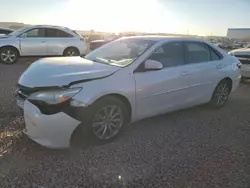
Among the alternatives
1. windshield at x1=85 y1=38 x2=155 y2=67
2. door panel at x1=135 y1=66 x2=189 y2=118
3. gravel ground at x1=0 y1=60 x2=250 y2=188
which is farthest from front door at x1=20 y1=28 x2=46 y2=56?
Answer: door panel at x1=135 y1=66 x2=189 y2=118

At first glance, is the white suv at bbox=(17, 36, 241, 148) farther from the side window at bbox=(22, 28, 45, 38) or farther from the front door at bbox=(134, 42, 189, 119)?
the side window at bbox=(22, 28, 45, 38)

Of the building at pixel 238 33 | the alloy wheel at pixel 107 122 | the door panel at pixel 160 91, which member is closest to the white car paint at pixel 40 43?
the door panel at pixel 160 91

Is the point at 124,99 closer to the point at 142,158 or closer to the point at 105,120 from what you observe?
the point at 105,120

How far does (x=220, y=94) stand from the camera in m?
5.80

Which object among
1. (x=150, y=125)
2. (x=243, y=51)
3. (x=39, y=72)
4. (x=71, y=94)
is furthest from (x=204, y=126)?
(x=243, y=51)

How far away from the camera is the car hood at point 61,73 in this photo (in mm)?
3538

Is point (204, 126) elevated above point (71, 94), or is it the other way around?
point (71, 94)

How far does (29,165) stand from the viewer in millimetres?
3277

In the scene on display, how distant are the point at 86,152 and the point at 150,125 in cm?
145

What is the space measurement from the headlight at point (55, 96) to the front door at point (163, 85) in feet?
3.45

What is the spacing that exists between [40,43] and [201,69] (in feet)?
26.7

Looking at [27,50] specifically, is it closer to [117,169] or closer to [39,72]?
[39,72]

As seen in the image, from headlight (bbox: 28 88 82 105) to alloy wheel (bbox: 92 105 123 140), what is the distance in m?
0.48

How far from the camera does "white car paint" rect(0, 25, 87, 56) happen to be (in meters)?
11.0
